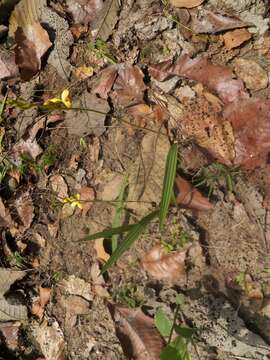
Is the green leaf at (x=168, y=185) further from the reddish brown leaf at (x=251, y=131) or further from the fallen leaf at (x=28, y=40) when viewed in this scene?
the fallen leaf at (x=28, y=40)

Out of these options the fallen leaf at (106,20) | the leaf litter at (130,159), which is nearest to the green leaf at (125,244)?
the leaf litter at (130,159)

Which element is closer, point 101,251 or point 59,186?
point 101,251

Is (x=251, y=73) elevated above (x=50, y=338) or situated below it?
above

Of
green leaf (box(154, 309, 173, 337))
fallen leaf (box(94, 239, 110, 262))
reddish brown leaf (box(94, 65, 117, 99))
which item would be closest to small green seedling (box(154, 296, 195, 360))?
green leaf (box(154, 309, 173, 337))

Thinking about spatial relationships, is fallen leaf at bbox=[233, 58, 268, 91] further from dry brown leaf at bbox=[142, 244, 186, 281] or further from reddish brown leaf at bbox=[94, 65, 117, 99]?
dry brown leaf at bbox=[142, 244, 186, 281]

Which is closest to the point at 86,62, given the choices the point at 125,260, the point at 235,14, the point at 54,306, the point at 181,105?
the point at 181,105

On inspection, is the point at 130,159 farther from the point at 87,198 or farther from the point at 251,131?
the point at 251,131

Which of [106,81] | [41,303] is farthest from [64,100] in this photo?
[41,303]

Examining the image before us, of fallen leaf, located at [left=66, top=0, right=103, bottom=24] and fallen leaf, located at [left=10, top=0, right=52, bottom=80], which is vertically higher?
fallen leaf, located at [left=66, top=0, right=103, bottom=24]
